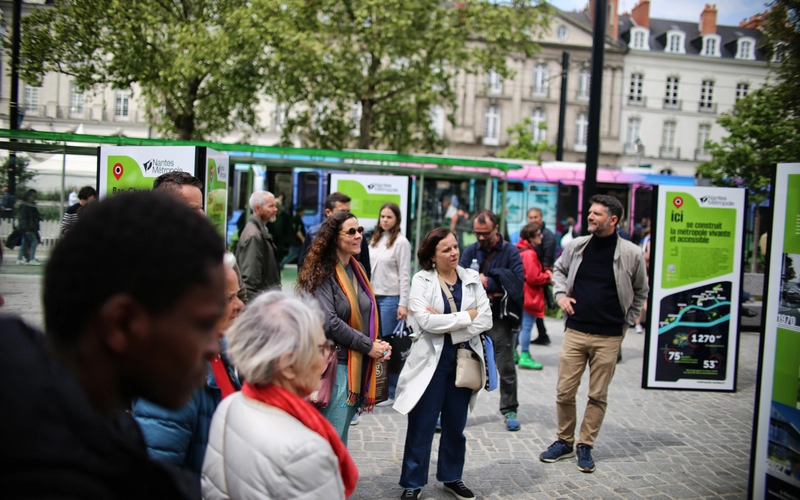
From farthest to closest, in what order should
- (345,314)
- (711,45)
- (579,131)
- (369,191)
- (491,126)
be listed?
1. (711,45)
2. (579,131)
3. (491,126)
4. (369,191)
5. (345,314)

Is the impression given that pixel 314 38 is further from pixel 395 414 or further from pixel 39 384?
pixel 39 384

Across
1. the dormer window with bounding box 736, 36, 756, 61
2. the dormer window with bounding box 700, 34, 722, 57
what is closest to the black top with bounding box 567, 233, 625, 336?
the dormer window with bounding box 736, 36, 756, 61

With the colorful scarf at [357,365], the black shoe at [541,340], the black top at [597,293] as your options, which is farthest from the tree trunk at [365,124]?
the colorful scarf at [357,365]

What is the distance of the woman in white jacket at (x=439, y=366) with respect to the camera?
4578 mm

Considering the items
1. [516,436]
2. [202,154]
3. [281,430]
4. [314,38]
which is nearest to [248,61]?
[314,38]

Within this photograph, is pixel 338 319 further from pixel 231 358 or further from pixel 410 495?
pixel 231 358

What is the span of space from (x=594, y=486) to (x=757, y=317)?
33.2 feet

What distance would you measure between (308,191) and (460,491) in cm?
1154

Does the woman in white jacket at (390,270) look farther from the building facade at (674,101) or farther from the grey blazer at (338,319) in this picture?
the building facade at (674,101)

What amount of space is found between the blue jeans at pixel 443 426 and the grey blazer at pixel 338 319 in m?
0.67

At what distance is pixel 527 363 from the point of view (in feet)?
29.7

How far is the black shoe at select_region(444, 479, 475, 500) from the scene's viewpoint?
4637mm

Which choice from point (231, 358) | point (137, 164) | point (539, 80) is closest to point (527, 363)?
point (137, 164)

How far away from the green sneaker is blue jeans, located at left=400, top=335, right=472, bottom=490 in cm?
442
